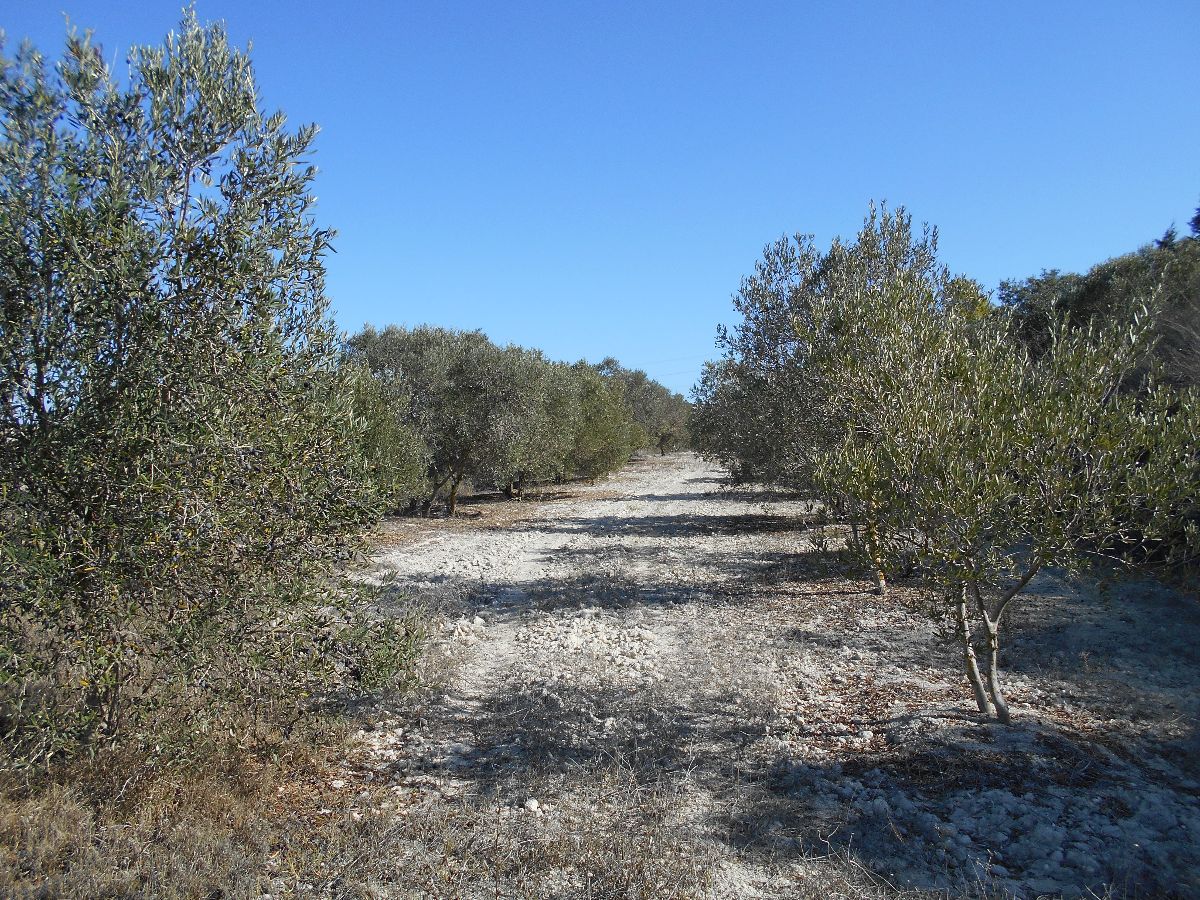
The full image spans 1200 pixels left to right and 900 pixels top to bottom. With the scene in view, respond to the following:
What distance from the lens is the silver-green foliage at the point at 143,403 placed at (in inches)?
200

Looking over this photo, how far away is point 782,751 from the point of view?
25.5 ft

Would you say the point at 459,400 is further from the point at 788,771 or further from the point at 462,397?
the point at 788,771

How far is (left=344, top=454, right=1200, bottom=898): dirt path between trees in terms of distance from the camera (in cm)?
551

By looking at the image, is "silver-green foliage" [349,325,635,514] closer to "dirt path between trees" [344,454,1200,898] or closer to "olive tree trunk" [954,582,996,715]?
"dirt path between trees" [344,454,1200,898]

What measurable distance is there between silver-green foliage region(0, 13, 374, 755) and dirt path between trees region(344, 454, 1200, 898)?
220cm

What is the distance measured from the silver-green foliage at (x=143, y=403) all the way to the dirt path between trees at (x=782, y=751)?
2.20 meters

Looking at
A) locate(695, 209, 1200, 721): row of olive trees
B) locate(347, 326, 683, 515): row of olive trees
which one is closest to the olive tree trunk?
locate(695, 209, 1200, 721): row of olive trees

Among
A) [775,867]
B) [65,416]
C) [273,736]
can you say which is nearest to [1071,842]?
[775,867]

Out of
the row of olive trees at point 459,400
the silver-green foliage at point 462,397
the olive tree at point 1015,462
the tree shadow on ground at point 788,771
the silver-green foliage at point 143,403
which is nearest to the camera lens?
the silver-green foliage at point 143,403

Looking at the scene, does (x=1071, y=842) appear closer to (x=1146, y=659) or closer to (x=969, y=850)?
(x=969, y=850)

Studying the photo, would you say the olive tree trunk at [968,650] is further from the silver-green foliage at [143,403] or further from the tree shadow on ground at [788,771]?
the silver-green foliage at [143,403]

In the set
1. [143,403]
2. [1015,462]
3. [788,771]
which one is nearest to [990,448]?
[1015,462]

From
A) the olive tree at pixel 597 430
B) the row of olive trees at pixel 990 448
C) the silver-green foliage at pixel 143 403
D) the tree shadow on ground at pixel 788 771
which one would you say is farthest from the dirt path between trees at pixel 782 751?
the olive tree at pixel 597 430

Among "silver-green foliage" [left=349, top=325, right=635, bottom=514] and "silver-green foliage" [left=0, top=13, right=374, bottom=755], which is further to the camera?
"silver-green foliage" [left=349, top=325, right=635, bottom=514]
